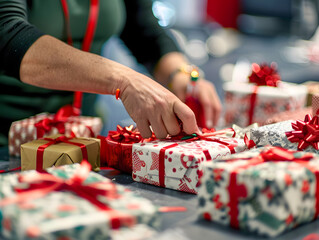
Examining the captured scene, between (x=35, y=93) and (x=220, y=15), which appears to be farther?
(x=220, y=15)

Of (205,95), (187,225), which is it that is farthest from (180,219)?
(205,95)

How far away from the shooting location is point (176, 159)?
102cm

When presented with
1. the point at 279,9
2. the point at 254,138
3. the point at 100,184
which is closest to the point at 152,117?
the point at 254,138

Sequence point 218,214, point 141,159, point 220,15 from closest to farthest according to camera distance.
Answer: point 218,214, point 141,159, point 220,15

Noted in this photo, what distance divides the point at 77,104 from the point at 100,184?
100cm

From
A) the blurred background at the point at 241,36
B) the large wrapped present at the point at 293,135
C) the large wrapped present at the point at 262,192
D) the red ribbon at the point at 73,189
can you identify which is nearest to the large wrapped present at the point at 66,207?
the red ribbon at the point at 73,189

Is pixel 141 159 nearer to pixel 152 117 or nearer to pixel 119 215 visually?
pixel 152 117

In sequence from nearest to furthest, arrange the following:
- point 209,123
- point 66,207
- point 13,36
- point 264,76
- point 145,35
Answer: point 66,207 < point 13,36 < point 209,123 < point 264,76 < point 145,35

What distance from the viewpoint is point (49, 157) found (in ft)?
3.65

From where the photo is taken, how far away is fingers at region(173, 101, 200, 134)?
1.10 metres

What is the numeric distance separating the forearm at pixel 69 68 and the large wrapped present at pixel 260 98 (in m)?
0.64

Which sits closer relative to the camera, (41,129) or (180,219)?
(180,219)

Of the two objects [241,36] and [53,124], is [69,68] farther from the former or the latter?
[241,36]

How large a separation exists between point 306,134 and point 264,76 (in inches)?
27.5
